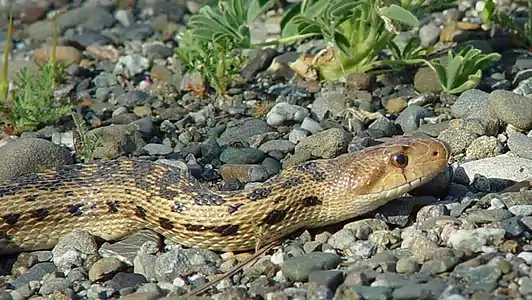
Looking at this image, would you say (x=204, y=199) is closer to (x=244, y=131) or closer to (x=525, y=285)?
(x=244, y=131)

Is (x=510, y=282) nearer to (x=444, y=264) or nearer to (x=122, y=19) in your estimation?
(x=444, y=264)

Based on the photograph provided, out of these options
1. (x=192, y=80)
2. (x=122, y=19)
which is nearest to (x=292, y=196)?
(x=192, y=80)

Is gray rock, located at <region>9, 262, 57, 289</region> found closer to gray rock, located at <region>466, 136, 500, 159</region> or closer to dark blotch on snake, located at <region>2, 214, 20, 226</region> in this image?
dark blotch on snake, located at <region>2, 214, 20, 226</region>

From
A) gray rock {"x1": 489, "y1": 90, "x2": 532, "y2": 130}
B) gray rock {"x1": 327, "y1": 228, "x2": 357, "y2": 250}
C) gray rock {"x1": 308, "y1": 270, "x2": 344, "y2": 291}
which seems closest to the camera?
gray rock {"x1": 308, "y1": 270, "x2": 344, "y2": 291}

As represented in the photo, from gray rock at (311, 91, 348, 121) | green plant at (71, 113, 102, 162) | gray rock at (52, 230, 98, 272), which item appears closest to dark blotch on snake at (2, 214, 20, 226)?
gray rock at (52, 230, 98, 272)

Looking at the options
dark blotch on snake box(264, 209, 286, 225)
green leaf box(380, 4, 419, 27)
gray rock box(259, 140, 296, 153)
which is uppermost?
green leaf box(380, 4, 419, 27)

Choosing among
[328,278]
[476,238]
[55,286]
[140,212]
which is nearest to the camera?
[328,278]

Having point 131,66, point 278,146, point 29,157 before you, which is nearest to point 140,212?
point 29,157

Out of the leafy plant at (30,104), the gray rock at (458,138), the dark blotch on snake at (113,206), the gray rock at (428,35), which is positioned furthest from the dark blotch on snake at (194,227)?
the gray rock at (428,35)
